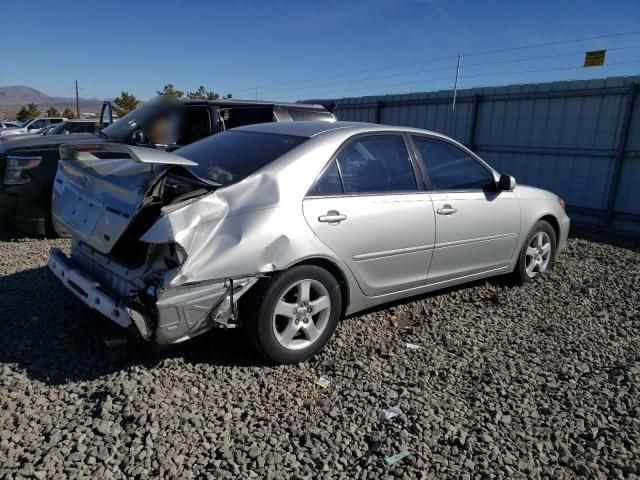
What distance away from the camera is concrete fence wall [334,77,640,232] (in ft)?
26.8

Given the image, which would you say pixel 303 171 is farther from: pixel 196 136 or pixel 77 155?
pixel 196 136

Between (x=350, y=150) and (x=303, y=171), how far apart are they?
0.51 meters

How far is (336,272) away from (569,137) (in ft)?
24.0

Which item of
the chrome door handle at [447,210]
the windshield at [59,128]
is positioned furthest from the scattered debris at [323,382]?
the windshield at [59,128]

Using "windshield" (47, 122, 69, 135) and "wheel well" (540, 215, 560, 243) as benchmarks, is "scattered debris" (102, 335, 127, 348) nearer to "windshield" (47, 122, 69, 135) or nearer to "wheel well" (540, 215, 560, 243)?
"wheel well" (540, 215, 560, 243)

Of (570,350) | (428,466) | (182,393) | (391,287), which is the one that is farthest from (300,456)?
(570,350)

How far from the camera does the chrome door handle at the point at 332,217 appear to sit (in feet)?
10.8

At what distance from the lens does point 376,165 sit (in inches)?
150

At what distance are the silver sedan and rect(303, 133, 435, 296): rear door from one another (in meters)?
0.01

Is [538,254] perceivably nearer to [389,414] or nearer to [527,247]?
[527,247]

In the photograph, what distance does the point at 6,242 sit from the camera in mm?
6000

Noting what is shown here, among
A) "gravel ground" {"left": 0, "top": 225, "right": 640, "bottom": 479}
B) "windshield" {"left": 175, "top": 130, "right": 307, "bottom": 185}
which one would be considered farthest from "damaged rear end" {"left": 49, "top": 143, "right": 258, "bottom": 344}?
"gravel ground" {"left": 0, "top": 225, "right": 640, "bottom": 479}

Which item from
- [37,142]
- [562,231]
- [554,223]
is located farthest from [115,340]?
[562,231]

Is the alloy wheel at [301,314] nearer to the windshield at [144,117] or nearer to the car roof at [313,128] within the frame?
the car roof at [313,128]
